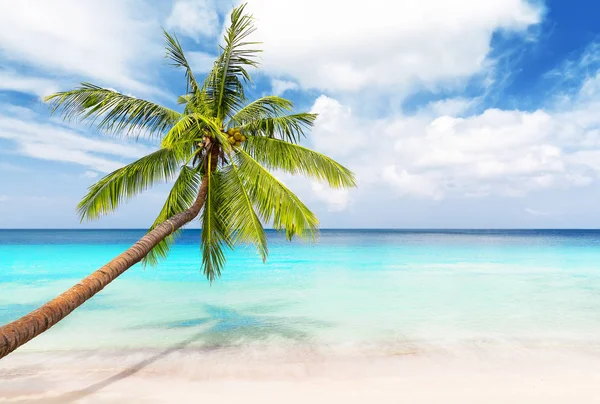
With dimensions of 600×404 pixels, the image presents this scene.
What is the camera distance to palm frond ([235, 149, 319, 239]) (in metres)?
5.54

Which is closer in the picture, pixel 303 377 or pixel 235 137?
pixel 303 377

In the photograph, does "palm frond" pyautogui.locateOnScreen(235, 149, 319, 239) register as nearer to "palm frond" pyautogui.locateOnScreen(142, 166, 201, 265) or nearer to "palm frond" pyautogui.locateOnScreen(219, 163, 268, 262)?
"palm frond" pyautogui.locateOnScreen(219, 163, 268, 262)

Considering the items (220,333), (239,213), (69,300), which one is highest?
(239,213)

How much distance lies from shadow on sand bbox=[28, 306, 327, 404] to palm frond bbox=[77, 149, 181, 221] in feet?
7.34

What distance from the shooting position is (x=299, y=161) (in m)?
6.37

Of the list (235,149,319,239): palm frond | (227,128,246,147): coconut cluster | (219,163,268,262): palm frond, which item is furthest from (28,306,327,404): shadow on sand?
(227,128,246,147): coconut cluster

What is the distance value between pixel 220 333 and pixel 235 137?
4.04 metres

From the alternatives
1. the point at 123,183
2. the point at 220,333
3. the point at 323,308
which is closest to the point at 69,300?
the point at 123,183

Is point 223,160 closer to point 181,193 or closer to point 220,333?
point 181,193

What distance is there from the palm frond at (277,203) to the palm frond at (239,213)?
0.16 meters

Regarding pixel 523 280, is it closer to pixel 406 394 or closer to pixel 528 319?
pixel 528 319

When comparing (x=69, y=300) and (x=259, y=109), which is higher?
(x=259, y=109)

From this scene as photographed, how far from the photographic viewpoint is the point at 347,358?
6.29m

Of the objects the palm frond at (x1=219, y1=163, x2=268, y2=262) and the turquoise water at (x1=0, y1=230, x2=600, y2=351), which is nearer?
the palm frond at (x1=219, y1=163, x2=268, y2=262)
